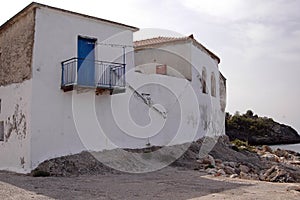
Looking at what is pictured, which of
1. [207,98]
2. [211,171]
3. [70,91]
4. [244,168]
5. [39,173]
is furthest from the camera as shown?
[207,98]

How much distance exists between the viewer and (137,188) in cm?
1052

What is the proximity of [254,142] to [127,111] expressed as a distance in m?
31.2

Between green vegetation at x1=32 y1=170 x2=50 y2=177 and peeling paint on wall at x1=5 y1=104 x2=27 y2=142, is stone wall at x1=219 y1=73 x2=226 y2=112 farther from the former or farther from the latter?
green vegetation at x1=32 y1=170 x2=50 y2=177

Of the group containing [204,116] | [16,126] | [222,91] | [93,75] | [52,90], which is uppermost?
[222,91]

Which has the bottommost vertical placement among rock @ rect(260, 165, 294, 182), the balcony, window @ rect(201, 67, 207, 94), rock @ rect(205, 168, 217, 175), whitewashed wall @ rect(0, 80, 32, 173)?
rock @ rect(260, 165, 294, 182)

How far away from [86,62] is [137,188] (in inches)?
261

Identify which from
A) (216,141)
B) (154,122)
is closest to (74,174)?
(154,122)

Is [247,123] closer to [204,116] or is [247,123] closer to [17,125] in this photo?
[204,116]

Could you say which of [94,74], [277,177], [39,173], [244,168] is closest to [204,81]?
[244,168]

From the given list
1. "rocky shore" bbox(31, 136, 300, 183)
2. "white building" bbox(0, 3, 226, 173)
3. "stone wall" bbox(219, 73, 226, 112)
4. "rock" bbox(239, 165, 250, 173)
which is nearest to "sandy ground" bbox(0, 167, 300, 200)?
"rocky shore" bbox(31, 136, 300, 183)

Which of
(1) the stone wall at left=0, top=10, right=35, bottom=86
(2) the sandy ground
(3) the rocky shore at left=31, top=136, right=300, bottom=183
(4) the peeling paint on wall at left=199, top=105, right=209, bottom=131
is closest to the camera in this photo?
(2) the sandy ground

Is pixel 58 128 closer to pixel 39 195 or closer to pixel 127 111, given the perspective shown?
pixel 127 111

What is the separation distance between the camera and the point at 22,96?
14.6m

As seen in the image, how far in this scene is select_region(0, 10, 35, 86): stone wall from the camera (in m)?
14.4
